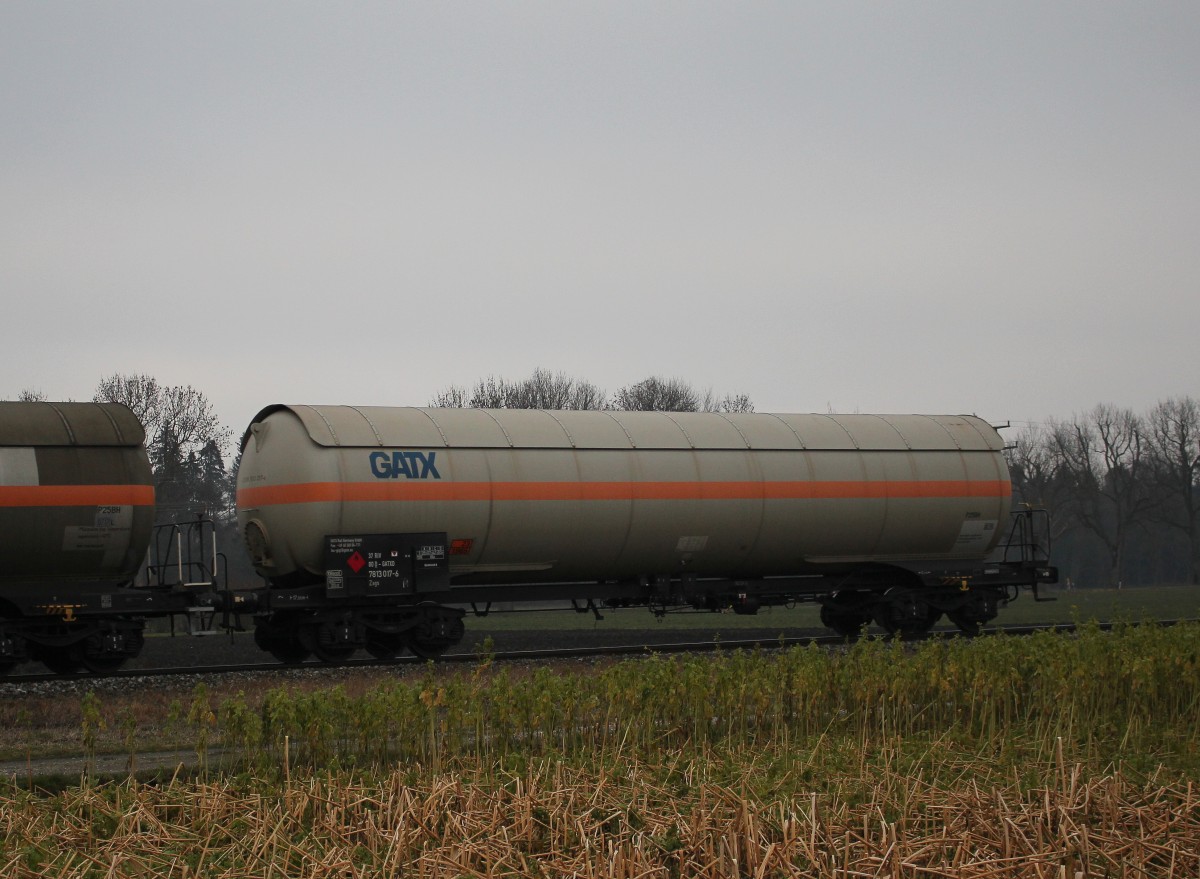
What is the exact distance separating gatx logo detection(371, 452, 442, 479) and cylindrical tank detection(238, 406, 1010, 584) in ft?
0.08

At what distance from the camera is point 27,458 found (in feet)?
57.0

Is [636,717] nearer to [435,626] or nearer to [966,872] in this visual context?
[966,872]

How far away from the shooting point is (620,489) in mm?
20484

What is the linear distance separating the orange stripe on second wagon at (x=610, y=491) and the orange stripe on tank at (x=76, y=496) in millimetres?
2091

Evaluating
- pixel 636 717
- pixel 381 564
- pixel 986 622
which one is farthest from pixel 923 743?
pixel 986 622

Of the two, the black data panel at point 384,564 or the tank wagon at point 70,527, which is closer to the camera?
the tank wagon at point 70,527

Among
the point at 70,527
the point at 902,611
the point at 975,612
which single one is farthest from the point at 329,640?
the point at 975,612

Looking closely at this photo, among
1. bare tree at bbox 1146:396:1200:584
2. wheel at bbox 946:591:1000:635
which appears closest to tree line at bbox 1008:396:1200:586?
bare tree at bbox 1146:396:1200:584

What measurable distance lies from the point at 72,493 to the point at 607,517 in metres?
8.30

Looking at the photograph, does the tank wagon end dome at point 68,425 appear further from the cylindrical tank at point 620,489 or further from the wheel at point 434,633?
the wheel at point 434,633

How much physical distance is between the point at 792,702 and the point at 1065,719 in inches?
98.4

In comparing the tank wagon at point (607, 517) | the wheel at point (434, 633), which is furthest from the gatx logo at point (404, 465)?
the wheel at point (434, 633)

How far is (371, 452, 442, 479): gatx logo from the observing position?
19062 mm

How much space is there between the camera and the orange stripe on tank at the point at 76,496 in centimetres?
1714
